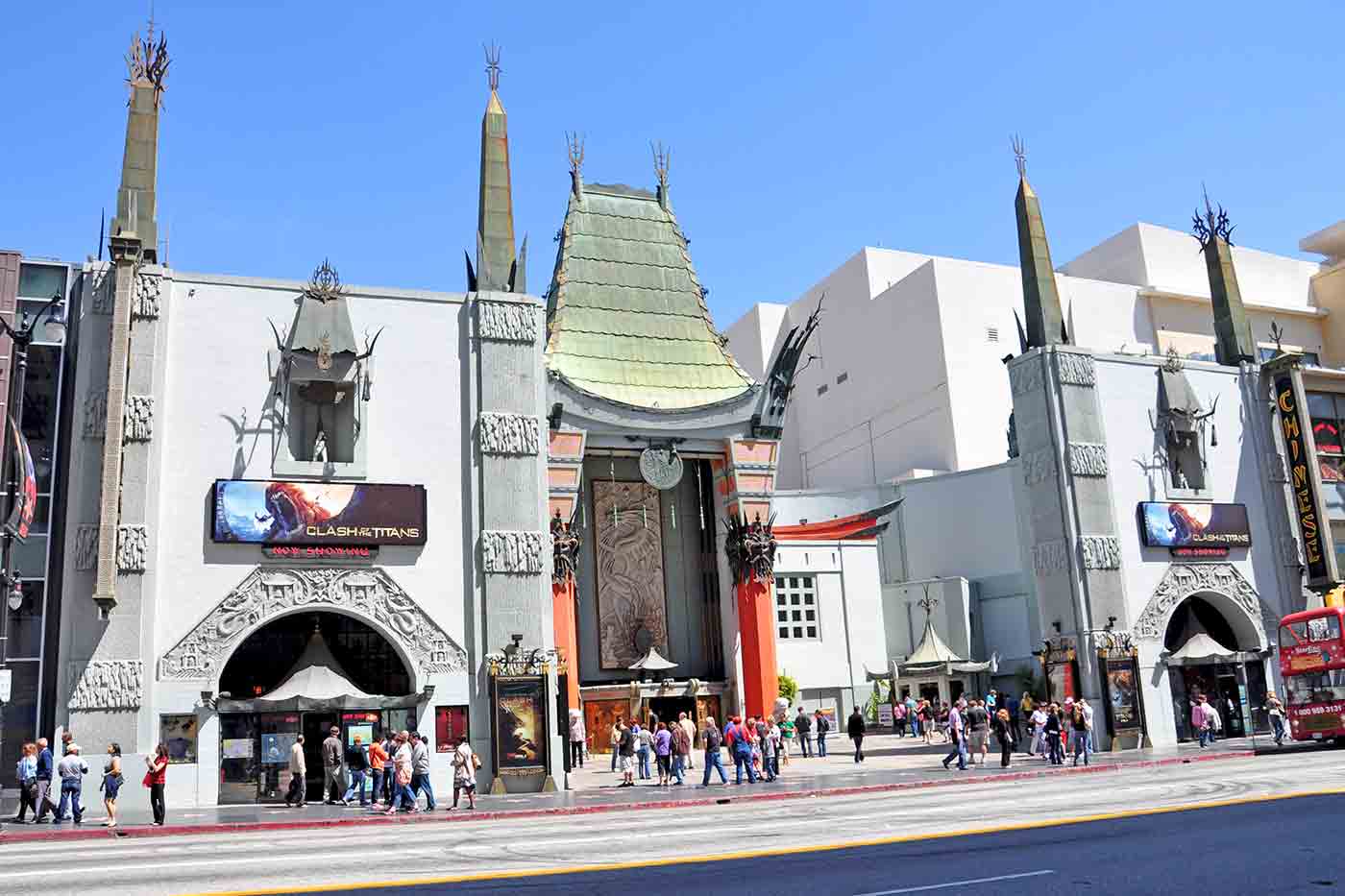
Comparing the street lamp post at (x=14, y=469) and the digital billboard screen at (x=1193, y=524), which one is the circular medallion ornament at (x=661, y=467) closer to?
the digital billboard screen at (x=1193, y=524)

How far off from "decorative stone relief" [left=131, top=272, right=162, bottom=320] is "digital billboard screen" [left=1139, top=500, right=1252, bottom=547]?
30410 millimetres

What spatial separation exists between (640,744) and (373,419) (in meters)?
11.2

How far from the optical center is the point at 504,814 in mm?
24031

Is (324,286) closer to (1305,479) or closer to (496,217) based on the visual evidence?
(496,217)

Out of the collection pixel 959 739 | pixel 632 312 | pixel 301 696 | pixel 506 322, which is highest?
pixel 632 312

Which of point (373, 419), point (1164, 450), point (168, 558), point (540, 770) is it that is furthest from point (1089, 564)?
point (168, 558)

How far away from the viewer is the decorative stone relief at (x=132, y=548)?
28203 mm

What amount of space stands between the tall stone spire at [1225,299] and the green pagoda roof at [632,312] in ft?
58.4

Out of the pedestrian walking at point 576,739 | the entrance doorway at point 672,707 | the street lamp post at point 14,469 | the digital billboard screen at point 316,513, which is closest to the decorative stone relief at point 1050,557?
the entrance doorway at point 672,707

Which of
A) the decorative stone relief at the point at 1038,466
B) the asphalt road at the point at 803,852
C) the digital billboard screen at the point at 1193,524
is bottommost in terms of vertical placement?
the asphalt road at the point at 803,852

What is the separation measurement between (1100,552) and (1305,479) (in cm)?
916

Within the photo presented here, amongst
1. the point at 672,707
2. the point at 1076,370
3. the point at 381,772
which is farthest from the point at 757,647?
the point at 381,772

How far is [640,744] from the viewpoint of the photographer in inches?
1305

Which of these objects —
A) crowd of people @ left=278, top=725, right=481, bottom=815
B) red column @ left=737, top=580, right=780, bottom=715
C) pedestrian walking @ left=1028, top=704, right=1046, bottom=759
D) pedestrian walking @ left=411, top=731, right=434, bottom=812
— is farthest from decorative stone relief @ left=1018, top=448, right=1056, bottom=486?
pedestrian walking @ left=411, top=731, right=434, bottom=812
